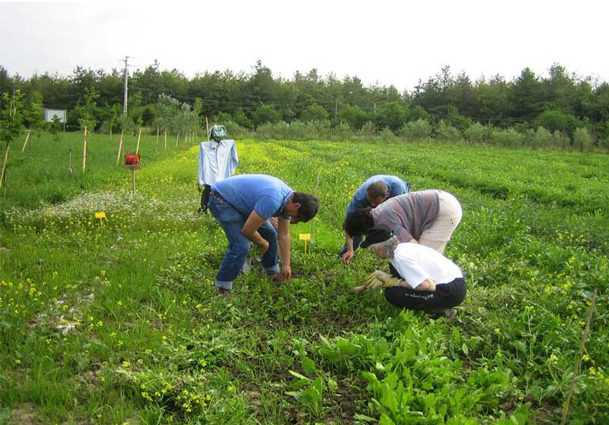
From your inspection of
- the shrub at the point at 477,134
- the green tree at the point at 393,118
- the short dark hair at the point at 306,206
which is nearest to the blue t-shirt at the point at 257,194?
the short dark hair at the point at 306,206

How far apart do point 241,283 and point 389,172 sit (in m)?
11.4

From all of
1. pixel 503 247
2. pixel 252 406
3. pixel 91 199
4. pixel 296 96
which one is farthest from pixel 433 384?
pixel 296 96

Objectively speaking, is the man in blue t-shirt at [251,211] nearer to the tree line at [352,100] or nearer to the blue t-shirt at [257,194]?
the blue t-shirt at [257,194]

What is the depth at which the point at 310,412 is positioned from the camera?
10.3 feet

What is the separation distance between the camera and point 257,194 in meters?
4.70

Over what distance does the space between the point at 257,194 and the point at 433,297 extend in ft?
6.13

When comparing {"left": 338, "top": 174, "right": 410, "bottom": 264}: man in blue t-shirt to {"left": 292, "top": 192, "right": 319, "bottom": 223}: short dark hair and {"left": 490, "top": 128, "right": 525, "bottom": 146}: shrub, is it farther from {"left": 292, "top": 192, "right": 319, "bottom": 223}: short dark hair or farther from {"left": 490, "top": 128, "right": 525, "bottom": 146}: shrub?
{"left": 490, "top": 128, "right": 525, "bottom": 146}: shrub

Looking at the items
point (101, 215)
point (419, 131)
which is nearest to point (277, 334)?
point (101, 215)

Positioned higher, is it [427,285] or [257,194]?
[257,194]

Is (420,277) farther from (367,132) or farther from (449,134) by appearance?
(367,132)

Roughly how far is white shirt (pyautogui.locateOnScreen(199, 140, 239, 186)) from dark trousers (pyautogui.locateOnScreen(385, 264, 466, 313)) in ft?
14.2

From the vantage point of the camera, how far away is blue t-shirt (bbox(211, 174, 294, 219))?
4.47 meters

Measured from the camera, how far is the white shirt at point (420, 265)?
4.06 meters

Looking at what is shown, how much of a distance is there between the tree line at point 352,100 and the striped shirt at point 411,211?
29854mm
